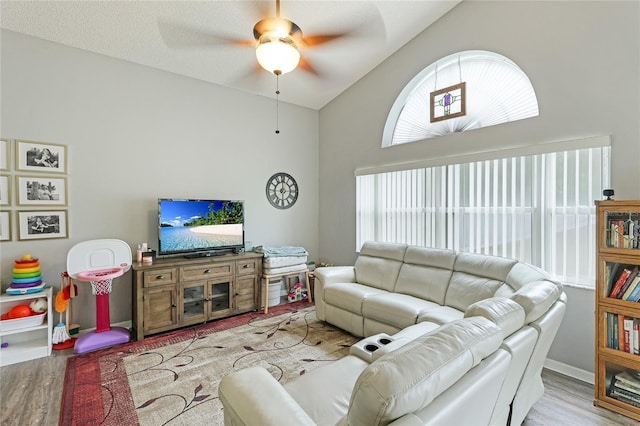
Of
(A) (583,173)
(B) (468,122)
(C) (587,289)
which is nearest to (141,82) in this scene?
(B) (468,122)

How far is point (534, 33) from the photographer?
9.32 feet

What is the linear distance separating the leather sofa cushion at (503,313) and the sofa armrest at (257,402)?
3.12 ft

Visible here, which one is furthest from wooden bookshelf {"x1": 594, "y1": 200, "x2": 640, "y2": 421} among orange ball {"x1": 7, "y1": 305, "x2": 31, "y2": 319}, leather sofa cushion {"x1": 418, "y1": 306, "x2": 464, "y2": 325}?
orange ball {"x1": 7, "y1": 305, "x2": 31, "y2": 319}

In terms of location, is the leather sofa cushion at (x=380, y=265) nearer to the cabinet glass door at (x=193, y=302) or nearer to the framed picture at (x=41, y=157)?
the cabinet glass door at (x=193, y=302)

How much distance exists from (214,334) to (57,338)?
1507 mm

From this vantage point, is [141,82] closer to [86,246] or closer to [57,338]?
[86,246]

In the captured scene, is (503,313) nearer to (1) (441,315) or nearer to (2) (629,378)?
(1) (441,315)

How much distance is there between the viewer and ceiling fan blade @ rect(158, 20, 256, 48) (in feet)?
9.98

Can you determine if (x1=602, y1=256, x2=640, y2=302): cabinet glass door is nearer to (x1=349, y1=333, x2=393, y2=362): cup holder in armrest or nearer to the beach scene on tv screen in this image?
(x1=349, y1=333, x2=393, y2=362): cup holder in armrest

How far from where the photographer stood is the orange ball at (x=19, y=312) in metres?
2.81

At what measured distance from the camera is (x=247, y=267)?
4016mm

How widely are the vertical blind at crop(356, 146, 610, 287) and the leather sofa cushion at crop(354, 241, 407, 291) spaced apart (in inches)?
17.5

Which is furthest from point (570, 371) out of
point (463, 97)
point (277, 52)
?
point (277, 52)

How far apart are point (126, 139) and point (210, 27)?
5.43ft
